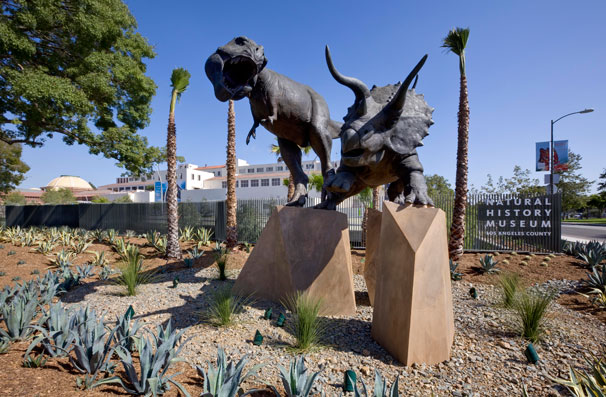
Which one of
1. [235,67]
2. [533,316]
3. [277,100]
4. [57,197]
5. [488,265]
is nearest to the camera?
[533,316]

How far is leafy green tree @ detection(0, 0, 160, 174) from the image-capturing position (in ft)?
30.9

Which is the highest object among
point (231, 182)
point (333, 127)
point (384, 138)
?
point (333, 127)

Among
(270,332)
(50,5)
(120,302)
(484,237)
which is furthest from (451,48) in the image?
(50,5)

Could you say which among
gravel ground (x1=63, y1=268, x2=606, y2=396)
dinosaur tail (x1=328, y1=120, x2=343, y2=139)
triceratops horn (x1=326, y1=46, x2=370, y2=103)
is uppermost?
triceratops horn (x1=326, y1=46, x2=370, y2=103)

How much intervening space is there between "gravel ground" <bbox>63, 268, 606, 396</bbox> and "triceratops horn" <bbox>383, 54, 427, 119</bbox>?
269cm

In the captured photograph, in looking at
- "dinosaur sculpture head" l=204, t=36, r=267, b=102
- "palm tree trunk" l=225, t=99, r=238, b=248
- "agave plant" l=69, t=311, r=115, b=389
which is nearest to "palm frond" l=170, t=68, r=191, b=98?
"palm tree trunk" l=225, t=99, r=238, b=248

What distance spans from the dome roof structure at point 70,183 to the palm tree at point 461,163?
62.6 meters

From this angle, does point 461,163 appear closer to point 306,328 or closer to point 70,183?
point 306,328

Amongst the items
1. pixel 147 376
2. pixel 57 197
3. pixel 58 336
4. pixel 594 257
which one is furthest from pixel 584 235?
pixel 57 197

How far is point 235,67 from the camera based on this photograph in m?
3.92

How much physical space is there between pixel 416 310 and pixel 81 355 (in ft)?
10.2

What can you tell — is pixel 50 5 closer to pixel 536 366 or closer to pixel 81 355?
pixel 81 355

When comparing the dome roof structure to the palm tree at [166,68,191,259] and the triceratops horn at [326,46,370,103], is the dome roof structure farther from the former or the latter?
the triceratops horn at [326,46,370,103]

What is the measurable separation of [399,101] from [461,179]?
713cm
